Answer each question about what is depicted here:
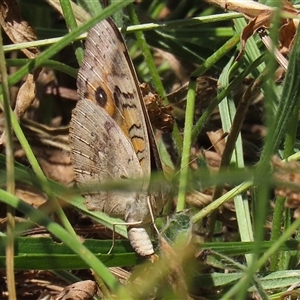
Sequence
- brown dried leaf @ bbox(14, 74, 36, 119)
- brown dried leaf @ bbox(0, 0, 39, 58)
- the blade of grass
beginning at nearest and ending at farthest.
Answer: the blade of grass → brown dried leaf @ bbox(14, 74, 36, 119) → brown dried leaf @ bbox(0, 0, 39, 58)

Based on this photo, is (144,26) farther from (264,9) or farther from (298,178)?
(298,178)

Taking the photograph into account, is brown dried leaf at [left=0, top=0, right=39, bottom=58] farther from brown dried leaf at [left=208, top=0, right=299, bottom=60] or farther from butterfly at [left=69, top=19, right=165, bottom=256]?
brown dried leaf at [left=208, top=0, right=299, bottom=60]

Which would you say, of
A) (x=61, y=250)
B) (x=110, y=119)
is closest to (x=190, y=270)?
(x=61, y=250)

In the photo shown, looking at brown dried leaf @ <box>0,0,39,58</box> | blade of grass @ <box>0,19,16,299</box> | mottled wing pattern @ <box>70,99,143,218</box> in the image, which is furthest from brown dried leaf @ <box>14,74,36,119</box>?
blade of grass @ <box>0,19,16,299</box>

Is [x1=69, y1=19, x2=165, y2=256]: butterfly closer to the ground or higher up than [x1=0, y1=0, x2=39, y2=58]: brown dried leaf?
closer to the ground

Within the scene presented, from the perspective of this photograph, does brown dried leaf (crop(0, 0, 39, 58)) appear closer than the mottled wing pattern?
No

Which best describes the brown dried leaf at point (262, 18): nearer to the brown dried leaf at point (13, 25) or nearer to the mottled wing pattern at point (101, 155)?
the mottled wing pattern at point (101, 155)

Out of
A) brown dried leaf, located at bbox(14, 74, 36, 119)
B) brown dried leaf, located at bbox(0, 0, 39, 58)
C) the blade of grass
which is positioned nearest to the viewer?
the blade of grass

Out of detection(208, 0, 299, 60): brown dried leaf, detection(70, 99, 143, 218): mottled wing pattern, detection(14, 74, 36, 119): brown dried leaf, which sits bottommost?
detection(70, 99, 143, 218): mottled wing pattern
